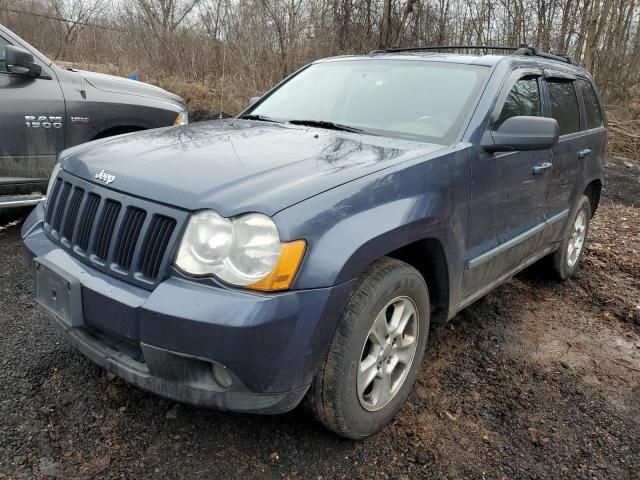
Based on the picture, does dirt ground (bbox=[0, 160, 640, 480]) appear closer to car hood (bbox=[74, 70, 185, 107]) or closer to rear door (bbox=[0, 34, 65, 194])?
rear door (bbox=[0, 34, 65, 194])

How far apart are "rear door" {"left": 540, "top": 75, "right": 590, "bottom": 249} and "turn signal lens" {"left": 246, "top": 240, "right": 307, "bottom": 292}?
2.38 metres

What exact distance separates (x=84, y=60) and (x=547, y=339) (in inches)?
561

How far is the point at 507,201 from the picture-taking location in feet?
10.1

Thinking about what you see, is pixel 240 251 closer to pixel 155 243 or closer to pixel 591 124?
pixel 155 243

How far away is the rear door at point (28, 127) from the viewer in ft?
14.5

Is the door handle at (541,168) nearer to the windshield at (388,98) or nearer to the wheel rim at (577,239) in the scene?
the windshield at (388,98)

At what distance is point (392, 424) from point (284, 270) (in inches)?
44.4

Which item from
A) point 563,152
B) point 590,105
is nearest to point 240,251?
point 563,152

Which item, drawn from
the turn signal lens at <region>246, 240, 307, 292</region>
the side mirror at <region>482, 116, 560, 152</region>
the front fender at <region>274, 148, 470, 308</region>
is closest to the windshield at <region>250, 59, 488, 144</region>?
the side mirror at <region>482, 116, 560, 152</region>

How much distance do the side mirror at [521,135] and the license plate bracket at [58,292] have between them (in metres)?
2.07

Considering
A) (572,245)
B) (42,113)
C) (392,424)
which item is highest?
(42,113)

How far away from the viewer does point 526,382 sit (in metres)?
3.01

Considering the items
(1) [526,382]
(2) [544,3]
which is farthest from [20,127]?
(2) [544,3]

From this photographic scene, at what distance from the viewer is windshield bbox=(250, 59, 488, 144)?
9.71 ft
